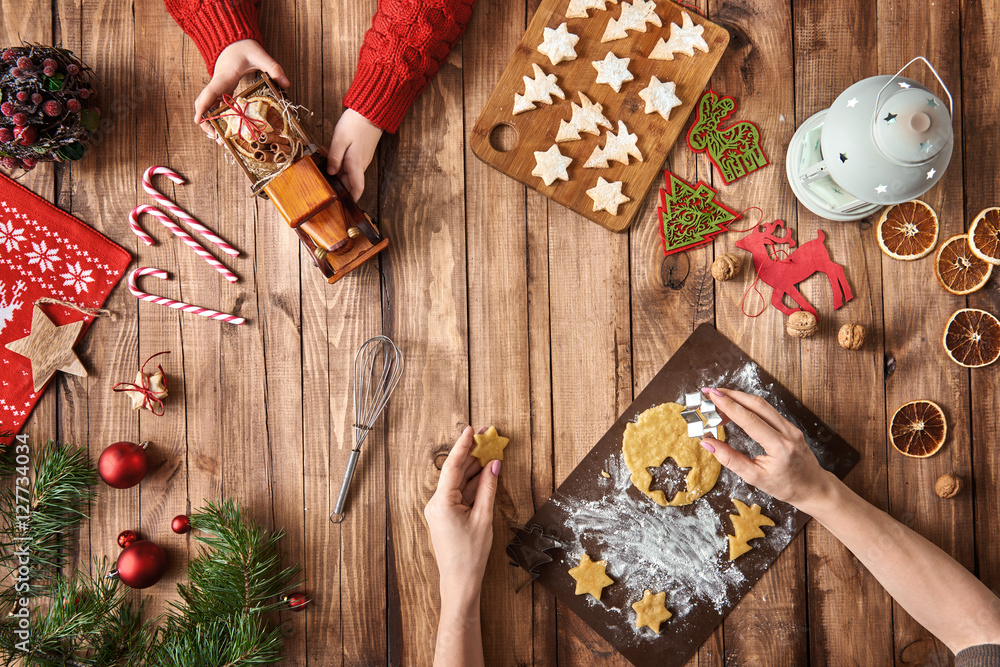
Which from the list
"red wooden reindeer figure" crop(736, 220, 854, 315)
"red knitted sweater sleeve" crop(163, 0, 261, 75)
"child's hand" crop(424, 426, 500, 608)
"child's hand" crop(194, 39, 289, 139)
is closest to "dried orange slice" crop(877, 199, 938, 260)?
"red wooden reindeer figure" crop(736, 220, 854, 315)

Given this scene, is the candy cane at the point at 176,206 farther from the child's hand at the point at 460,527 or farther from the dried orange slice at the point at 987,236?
the dried orange slice at the point at 987,236

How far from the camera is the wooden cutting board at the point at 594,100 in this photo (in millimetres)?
1312

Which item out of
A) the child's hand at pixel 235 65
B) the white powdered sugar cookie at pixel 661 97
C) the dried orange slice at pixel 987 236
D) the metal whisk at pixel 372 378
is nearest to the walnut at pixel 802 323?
the dried orange slice at pixel 987 236

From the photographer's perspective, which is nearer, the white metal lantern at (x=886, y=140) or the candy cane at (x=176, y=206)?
the white metal lantern at (x=886, y=140)

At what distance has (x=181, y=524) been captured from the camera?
4.29 feet

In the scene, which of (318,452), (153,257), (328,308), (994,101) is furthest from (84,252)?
(994,101)

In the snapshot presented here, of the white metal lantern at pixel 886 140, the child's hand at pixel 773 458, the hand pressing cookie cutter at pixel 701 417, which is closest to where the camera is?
the white metal lantern at pixel 886 140

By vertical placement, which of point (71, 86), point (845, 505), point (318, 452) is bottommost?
point (845, 505)

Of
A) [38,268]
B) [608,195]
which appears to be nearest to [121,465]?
[38,268]

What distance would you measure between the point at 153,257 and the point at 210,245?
0.14 m

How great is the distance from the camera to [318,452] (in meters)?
1.35

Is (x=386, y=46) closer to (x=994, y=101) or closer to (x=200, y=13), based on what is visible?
(x=200, y=13)

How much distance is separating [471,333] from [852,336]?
2.88ft

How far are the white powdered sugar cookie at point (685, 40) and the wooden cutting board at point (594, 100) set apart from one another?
14 mm
